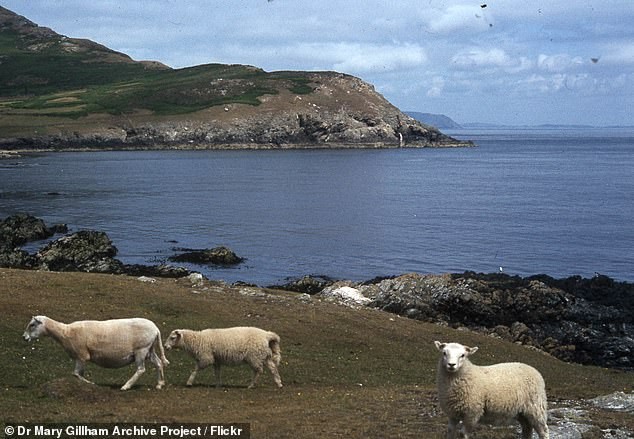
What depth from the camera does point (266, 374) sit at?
73.0ft

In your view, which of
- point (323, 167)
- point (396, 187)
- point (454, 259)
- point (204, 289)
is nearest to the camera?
point (204, 289)

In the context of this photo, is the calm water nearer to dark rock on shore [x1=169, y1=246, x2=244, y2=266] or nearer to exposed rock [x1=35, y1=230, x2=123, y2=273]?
dark rock on shore [x1=169, y1=246, x2=244, y2=266]

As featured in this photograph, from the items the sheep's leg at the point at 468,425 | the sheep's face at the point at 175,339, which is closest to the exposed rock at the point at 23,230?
the sheep's face at the point at 175,339

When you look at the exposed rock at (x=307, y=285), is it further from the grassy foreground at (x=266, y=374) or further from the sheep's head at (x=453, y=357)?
A: the sheep's head at (x=453, y=357)

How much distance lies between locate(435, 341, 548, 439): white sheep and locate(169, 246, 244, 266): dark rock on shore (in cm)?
4587

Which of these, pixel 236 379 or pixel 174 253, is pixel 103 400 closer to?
pixel 236 379

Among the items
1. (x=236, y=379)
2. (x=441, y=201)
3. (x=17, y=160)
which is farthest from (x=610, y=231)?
(x=17, y=160)

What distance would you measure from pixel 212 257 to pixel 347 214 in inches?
1400

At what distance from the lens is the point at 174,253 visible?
207ft

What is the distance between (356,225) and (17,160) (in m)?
120

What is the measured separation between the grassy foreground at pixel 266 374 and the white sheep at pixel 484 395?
1192 millimetres

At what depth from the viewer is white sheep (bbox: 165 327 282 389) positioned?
19.8m

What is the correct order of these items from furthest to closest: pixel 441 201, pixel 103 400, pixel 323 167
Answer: pixel 323 167
pixel 441 201
pixel 103 400

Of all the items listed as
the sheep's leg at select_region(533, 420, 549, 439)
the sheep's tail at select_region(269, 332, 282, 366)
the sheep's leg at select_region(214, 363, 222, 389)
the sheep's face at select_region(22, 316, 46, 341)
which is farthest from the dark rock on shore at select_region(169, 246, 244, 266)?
the sheep's leg at select_region(533, 420, 549, 439)
